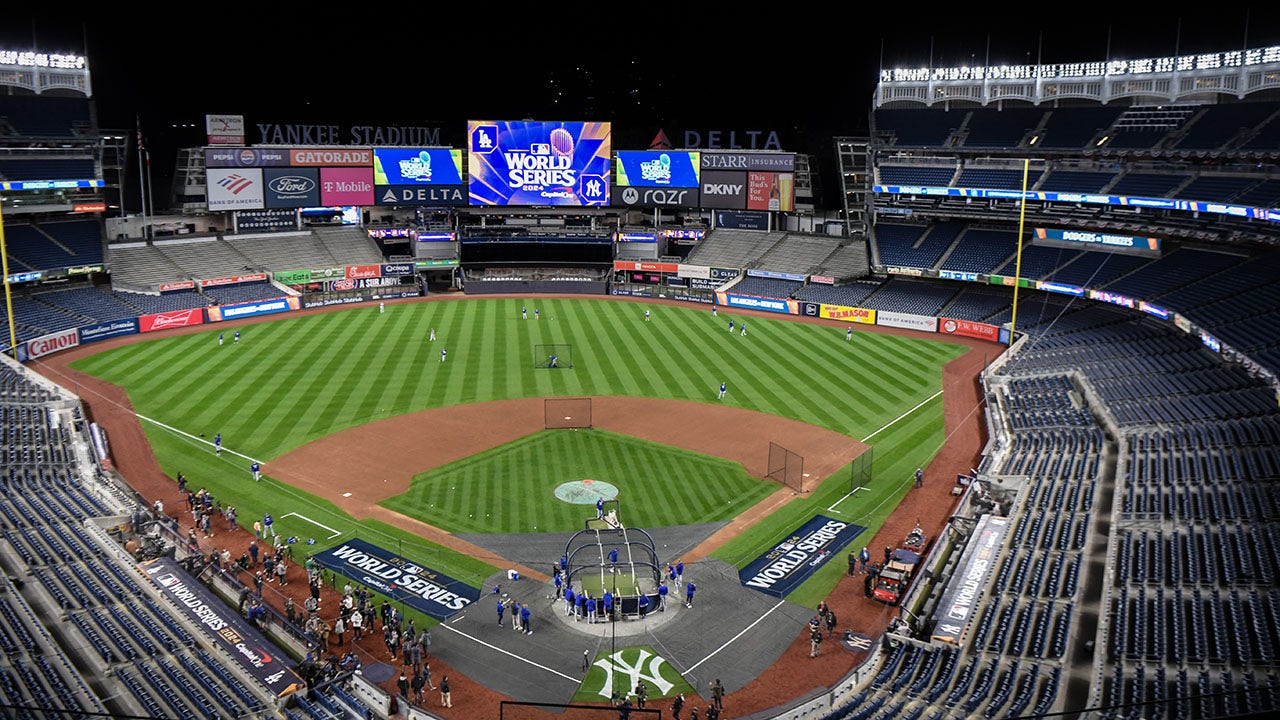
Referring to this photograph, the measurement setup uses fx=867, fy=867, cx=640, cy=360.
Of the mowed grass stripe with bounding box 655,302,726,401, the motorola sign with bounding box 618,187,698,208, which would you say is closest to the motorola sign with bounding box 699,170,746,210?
the motorola sign with bounding box 618,187,698,208

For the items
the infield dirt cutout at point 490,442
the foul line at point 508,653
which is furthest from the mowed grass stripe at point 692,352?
the foul line at point 508,653

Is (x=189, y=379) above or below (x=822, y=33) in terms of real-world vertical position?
→ below

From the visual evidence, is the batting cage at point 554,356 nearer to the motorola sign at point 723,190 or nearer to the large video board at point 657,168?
the large video board at point 657,168

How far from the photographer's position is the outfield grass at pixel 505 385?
100ft

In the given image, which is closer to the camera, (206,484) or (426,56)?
(206,484)

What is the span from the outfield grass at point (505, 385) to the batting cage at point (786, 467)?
987 millimetres

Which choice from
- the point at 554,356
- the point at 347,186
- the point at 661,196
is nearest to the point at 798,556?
the point at 554,356

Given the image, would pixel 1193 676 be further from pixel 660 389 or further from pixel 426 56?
pixel 426 56

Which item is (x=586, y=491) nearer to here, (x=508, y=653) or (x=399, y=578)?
(x=399, y=578)

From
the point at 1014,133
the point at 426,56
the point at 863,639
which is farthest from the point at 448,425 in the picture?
the point at 426,56

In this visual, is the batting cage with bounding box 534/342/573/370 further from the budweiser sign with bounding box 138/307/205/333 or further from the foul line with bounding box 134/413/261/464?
the budweiser sign with bounding box 138/307/205/333

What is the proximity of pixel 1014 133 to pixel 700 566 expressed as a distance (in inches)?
1959

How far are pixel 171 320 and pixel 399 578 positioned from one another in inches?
1596

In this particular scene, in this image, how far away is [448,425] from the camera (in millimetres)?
38594
